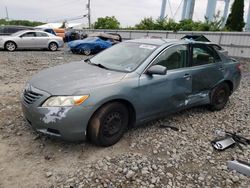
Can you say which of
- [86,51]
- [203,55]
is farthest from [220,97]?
[86,51]

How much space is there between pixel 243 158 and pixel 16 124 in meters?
3.63

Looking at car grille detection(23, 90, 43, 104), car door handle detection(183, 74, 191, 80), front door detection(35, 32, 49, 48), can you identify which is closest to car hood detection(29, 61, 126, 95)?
car grille detection(23, 90, 43, 104)

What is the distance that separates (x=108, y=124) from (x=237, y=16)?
19.4 m

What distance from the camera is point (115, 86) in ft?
10.4

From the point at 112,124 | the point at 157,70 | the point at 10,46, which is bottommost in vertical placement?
the point at 10,46

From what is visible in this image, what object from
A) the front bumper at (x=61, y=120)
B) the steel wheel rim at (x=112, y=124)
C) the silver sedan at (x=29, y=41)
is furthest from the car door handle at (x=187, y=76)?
the silver sedan at (x=29, y=41)

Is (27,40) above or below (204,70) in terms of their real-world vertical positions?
below

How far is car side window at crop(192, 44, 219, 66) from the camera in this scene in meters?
4.36

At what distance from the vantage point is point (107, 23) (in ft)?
112

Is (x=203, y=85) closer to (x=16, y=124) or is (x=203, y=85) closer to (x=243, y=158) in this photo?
(x=243, y=158)

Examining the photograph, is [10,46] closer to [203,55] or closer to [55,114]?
[203,55]

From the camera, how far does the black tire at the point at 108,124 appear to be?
10.2 feet

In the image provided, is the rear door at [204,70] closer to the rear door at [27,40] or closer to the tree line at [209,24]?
the rear door at [27,40]

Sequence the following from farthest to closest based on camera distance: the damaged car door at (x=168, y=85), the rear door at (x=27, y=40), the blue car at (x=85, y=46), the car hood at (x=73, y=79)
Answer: the blue car at (x=85, y=46) < the rear door at (x=27, y=40) < the damaged car door at (x=168, y=85) < the car hood at (x=73, y=79)
